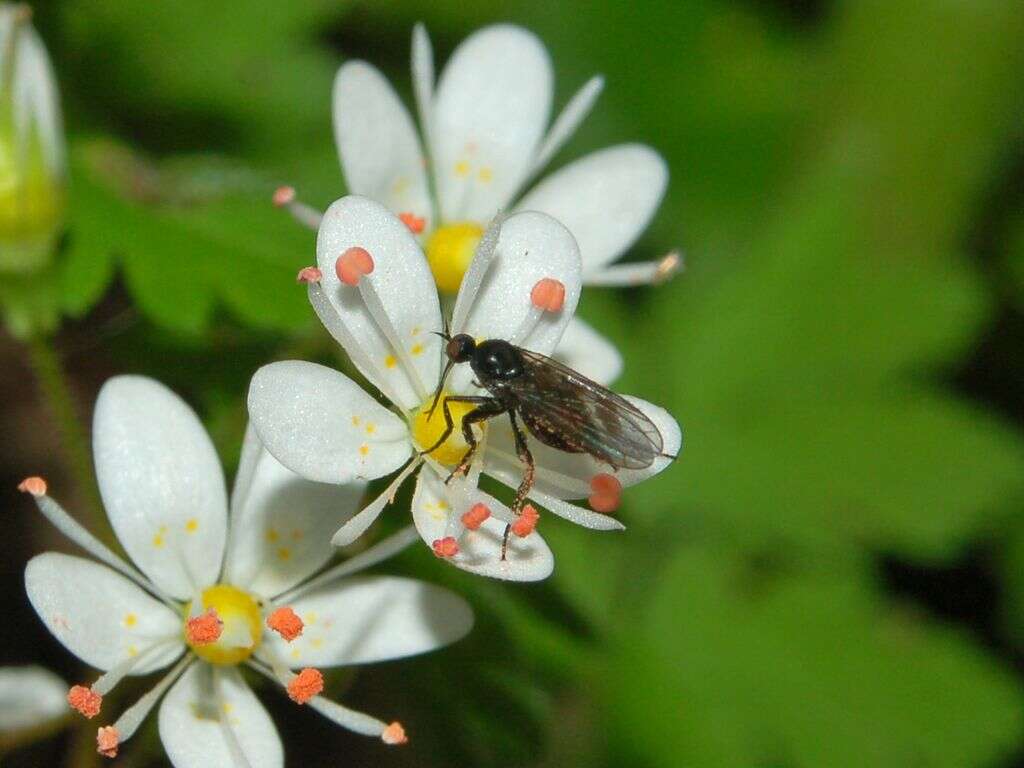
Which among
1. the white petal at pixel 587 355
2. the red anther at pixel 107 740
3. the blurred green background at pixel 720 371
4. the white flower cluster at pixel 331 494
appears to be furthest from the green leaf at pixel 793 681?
the red anther at pixel 107 740

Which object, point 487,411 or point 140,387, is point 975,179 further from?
point 140,387

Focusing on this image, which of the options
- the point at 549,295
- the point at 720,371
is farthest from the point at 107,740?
the point at 720,371

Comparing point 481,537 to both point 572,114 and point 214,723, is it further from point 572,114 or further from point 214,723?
point 572,114

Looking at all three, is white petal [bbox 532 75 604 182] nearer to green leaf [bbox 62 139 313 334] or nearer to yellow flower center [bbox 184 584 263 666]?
green leaf [bbox 62 139 313 334]

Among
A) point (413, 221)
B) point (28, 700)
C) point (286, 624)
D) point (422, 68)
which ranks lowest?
point (28, 700)

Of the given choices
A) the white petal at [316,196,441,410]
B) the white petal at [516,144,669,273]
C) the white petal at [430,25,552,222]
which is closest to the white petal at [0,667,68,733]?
the white petal at [316,196,441,410]

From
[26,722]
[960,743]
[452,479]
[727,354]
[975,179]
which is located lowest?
[26,722]

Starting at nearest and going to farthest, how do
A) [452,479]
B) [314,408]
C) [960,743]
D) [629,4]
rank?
[314,408], [452,479], [960,743], [629,4]

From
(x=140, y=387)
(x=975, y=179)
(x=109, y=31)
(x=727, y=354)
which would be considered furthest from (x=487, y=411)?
(x=975, y=179)
